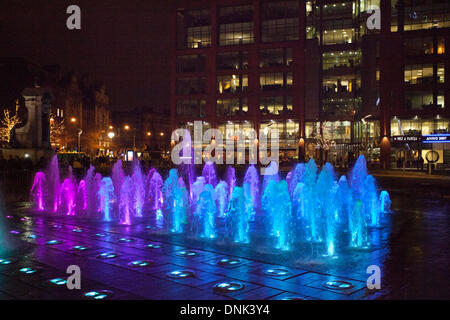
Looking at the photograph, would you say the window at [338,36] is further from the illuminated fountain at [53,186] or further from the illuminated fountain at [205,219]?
the illuminated fountain at [205,219]

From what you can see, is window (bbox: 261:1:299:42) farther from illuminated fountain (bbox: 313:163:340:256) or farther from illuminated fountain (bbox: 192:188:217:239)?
illuminated fountain (bbox: 192:188:217:239)

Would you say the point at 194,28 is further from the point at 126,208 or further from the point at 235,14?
the point at 126,208

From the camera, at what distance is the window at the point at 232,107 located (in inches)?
2598

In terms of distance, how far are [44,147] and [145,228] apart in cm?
1812

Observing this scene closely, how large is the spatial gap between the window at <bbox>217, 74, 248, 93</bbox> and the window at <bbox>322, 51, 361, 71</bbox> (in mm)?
13758

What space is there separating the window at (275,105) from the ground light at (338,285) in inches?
2300

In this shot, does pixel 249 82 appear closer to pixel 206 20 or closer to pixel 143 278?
pixel 206 20

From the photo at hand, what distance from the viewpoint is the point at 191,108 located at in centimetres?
6912

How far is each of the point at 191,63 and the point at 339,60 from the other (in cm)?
2519

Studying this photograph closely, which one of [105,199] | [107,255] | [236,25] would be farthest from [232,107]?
[107,255]

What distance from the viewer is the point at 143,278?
669 centimetres

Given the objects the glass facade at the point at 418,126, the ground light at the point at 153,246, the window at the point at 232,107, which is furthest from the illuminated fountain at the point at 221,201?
the window at the point at 232,107

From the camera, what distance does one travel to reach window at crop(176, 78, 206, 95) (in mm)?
68688

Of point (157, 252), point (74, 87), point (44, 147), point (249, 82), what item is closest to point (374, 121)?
point (249, 82)
